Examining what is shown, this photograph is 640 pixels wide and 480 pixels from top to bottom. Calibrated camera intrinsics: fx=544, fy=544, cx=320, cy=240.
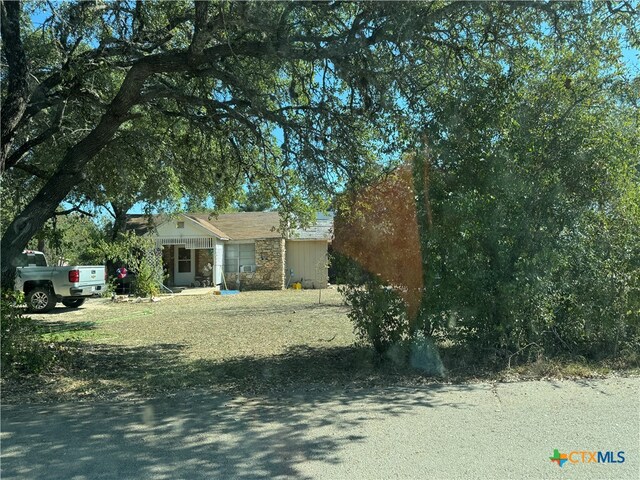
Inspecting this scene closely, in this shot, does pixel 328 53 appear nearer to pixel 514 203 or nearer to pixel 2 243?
pixel 514 203

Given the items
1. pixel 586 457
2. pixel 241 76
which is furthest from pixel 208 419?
pixel 241 76

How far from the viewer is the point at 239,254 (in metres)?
27.3

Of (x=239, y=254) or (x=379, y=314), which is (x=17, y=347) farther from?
(x=239, y=254)

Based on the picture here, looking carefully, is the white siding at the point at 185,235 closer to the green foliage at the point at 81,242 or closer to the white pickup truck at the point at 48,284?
the green foliage at the point at 81,242

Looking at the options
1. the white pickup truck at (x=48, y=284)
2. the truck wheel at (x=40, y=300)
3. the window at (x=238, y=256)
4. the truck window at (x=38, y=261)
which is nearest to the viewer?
the white pickup truck at (x=48, y=284)

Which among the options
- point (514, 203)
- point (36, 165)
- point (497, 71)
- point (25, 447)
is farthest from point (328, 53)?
point (36, 165)

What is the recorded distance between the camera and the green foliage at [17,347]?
7.40 meters

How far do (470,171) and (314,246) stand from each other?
19.6m

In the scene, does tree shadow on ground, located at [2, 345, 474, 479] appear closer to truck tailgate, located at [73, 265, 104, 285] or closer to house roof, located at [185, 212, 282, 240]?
truck tailgate, located at [73, 265, 104, 285]

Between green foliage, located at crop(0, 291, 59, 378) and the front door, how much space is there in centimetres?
1991

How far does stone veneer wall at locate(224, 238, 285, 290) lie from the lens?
26.1 m

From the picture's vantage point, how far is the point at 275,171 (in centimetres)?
1147

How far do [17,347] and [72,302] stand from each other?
11135mm

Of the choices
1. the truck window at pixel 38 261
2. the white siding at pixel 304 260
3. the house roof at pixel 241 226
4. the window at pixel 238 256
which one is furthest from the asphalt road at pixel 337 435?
the window at pixel 238 256
